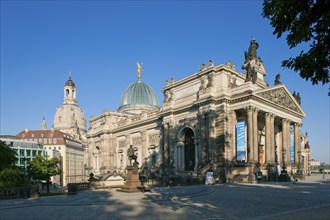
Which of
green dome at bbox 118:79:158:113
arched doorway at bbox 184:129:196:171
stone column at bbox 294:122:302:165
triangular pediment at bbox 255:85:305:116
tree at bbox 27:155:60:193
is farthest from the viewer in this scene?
green dome at bbox 118:79:158:113

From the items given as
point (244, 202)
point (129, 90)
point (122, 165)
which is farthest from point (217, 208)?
point (129, 90)

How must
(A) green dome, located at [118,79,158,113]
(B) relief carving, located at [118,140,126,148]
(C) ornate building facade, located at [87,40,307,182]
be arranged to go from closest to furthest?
(C) ornate building facade, located at [87,40,307,182]
(B) relief carving, located at [118,140,126,148]
(A) green dome, located at [118,79,158,113]

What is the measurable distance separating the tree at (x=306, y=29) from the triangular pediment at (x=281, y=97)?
31.6 m

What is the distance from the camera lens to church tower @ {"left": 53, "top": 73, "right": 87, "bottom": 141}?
150 meters

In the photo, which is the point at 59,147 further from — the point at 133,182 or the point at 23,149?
the point at 133,182

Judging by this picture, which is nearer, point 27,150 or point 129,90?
point 129,90

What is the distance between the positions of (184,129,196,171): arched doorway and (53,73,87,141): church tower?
336 ft

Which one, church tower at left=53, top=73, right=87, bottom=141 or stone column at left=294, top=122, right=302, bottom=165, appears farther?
church tower at left=53, top=73, right=87, bottom=141

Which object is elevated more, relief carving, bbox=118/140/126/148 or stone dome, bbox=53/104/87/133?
stone dome, bbox=53/104/87/133

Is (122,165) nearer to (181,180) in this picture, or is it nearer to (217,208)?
(181,180)

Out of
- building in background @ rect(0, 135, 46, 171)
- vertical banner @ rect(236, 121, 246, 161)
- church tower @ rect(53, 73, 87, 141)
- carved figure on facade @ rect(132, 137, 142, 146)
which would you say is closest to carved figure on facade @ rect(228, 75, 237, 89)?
vertical banner @ rect(236, 121, 246, 161)

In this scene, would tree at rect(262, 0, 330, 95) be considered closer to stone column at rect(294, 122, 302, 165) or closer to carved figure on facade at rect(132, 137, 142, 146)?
stone column at rect(294, 122, 302, 165)

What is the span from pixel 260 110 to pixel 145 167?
25772mm

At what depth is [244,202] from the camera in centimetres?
1828
